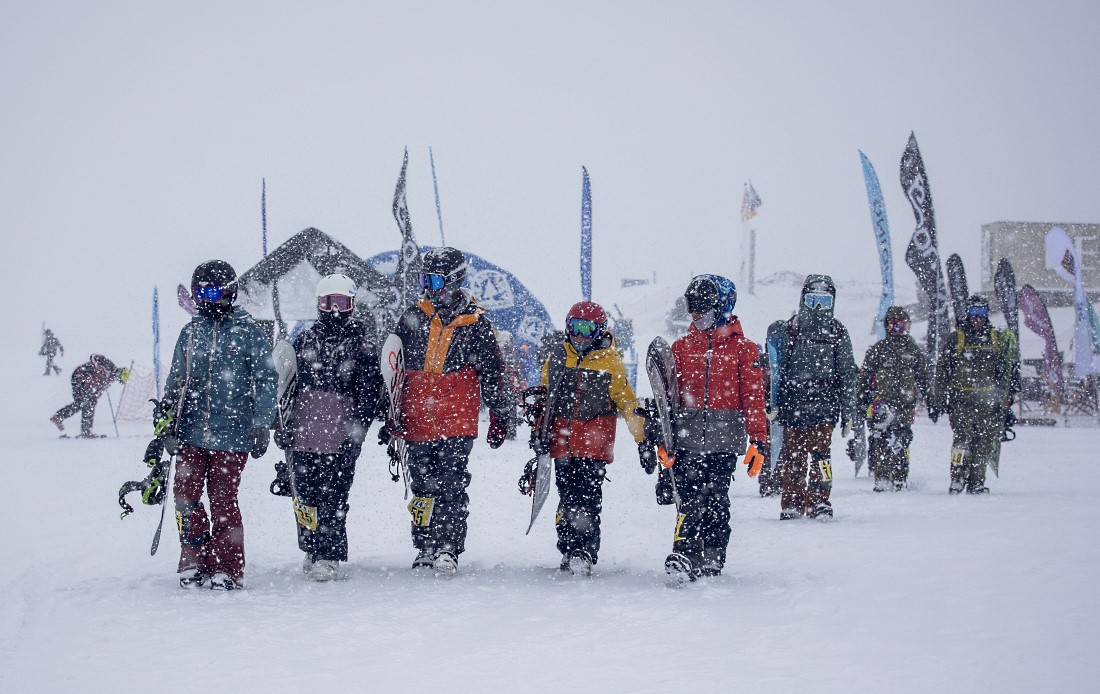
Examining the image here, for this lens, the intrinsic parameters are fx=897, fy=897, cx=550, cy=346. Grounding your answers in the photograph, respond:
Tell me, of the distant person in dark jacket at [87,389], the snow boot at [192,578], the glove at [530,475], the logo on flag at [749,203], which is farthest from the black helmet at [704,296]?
the logo on flag at [749,203]

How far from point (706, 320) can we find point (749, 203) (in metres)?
52.5

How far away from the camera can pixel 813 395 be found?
768 cm

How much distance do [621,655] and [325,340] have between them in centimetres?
280

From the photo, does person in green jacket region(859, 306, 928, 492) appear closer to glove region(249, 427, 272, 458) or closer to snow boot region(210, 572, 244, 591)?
glove region(249, 427, 272, 458)

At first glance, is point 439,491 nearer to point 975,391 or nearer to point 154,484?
point 154,484

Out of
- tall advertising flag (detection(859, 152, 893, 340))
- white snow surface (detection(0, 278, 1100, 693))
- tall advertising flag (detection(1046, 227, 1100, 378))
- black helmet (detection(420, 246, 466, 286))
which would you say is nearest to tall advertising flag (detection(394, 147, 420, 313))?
tall advertising flag (detection(859, 152, 893, 340))

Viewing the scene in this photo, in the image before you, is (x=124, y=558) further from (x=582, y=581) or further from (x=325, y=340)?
(x=582, y=581)

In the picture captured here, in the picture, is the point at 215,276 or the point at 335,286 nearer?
the point at 215,276

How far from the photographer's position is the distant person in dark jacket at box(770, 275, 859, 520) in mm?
7629

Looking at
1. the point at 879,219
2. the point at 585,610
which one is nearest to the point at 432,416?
the point at 585,610

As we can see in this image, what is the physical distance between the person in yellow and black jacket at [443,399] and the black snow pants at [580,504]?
510 millimetres

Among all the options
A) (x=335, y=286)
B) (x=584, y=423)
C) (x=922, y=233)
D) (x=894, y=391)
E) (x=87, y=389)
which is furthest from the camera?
(x=87, y=389)

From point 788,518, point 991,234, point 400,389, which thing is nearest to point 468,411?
point 400,389

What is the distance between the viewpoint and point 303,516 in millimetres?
5422
